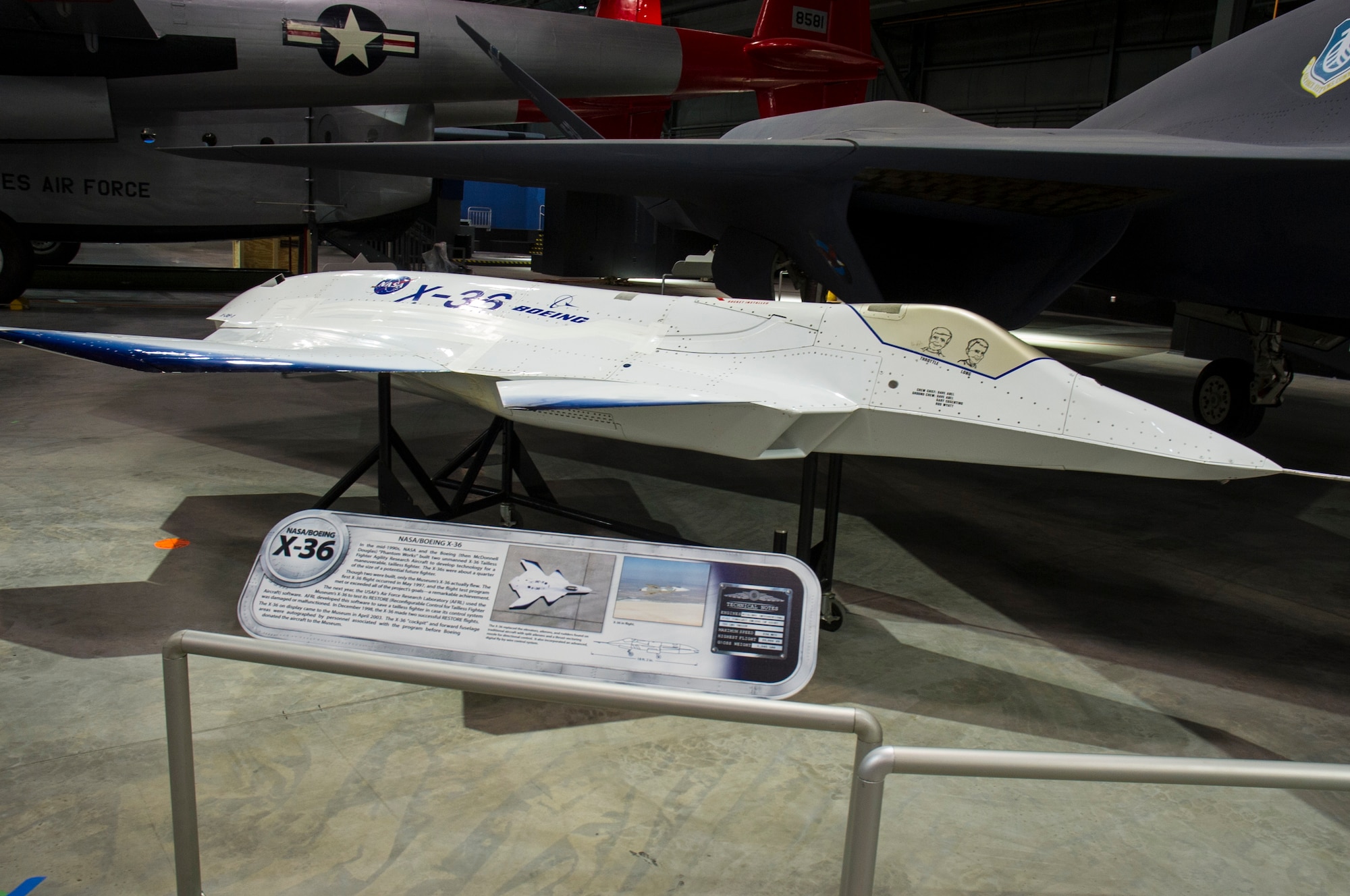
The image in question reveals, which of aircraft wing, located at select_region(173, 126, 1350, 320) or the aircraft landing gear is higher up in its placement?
aircraft wing, located at select_region(173, 126, 1350, 320)

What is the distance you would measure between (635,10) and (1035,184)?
12908 mm

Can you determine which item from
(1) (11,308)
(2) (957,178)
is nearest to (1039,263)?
Answer: (2) (957,178)

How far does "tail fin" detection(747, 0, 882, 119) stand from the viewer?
1292cm

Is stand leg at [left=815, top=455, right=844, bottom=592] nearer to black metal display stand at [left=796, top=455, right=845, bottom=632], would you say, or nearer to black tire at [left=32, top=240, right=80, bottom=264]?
black metal display stand at [left=796, top=455, right=845, bottom=632]

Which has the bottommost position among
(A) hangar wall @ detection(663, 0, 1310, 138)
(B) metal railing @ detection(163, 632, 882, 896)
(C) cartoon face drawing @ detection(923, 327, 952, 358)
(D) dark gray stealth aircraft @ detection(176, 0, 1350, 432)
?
(B) metal railing @ detection(163, 632, 882, 896)

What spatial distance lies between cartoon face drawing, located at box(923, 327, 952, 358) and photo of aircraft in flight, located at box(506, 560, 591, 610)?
2.28 m

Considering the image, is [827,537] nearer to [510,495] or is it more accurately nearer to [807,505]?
[807,505]

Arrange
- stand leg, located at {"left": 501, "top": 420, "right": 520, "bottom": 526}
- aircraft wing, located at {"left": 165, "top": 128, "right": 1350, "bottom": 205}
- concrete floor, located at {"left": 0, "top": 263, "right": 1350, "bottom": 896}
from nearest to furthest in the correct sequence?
concrete floor, located at {"left": 0, "top": 263, "right": 1350, "bottom": 896}, aircraft wing, located at {"left": 165, "top": 128, "right": 1350, "bottom": 205}, stand leg, located at {"left": 501, "top": 420, "right": 520, "bottom": 526}

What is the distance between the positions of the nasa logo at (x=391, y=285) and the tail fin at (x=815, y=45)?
9006 millimetres

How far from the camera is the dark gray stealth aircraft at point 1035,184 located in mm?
5227

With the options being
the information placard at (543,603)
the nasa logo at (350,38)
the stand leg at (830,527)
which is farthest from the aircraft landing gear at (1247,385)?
the nasa logo at (350,38)

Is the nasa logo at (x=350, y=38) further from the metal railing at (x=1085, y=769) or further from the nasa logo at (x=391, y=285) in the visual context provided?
the metal railing at (x=1085, y=769)

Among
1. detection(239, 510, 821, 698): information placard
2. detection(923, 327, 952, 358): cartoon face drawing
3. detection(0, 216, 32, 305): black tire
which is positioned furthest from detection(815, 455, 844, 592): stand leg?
detection(0, 216, 32, 305): black tire

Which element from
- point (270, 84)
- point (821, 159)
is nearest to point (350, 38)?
point (270, 84)
